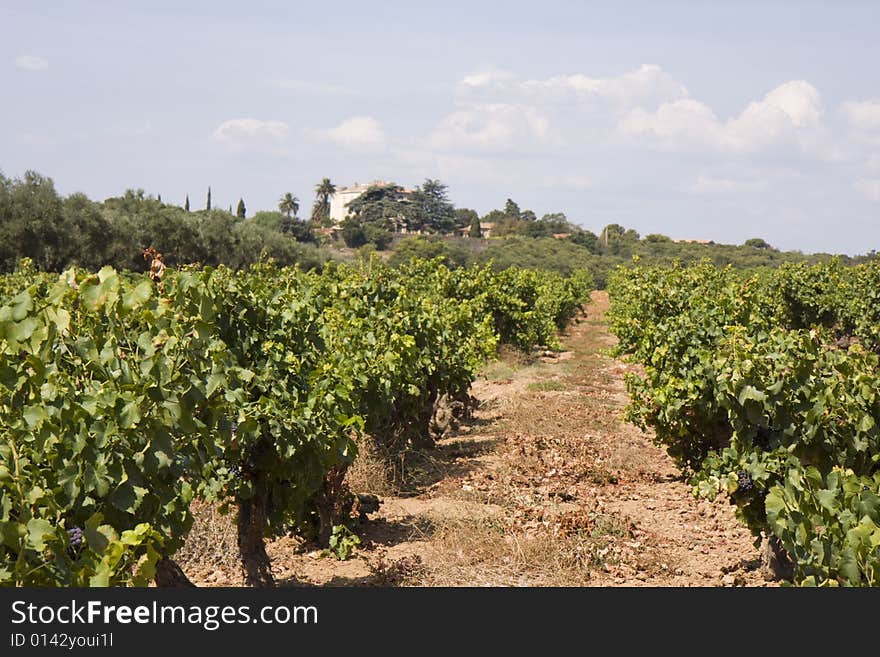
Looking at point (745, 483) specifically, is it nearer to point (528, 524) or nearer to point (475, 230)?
point (528, 524)

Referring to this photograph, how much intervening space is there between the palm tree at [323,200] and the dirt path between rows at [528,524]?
110 meters

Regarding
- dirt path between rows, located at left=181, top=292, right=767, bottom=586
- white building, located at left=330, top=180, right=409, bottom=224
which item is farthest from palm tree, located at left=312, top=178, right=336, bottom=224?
dirt path between rows, located at left=181, top=292, right=767, bottom=586

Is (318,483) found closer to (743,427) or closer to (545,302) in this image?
(743,427)

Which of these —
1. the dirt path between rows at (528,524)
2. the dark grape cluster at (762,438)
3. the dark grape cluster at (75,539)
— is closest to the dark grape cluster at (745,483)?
the dark grape cluster at (762,438)

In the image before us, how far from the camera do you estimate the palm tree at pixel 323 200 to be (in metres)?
120

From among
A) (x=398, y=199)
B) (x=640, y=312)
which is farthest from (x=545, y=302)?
(x=398, y=199)

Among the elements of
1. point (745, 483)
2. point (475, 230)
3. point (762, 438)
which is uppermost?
point (475, 230)

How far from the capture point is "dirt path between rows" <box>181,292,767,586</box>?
21.6ft

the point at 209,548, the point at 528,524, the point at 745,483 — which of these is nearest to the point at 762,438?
the point at 745,483

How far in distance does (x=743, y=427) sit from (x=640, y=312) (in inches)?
259

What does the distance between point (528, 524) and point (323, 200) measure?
11768 centimetres

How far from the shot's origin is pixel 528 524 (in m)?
7.64

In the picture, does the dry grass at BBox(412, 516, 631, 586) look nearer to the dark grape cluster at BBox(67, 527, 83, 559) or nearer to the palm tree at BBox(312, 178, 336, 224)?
the dark grape cluster at BBox(67, 527, 83, 559)

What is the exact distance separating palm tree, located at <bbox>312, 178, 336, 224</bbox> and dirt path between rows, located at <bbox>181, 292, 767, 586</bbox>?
360 feet
